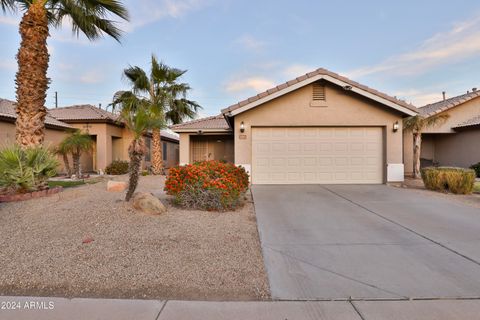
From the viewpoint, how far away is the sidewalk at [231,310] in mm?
2477

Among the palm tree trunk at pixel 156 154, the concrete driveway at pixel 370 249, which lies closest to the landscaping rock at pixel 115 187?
the concrete driveway at pixel 370 249

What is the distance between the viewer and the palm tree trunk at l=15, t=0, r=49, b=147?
8094 millimetres

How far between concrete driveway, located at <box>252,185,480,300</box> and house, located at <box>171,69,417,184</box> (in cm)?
365

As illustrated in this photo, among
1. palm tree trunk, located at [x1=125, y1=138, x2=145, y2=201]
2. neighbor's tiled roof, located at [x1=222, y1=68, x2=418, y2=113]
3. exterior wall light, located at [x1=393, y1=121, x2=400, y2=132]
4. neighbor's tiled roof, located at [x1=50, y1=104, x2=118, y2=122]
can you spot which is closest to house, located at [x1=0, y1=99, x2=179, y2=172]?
neighbor's tiled roof, located at [x1=50, y1=104, x2=118, y2=122]

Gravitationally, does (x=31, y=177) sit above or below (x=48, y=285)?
above

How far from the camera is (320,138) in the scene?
37.0 ft

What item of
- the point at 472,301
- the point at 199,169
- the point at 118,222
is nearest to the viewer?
the point at 472,301

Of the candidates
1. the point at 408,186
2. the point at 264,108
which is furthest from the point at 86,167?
the point at 408,186

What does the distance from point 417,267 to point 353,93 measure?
9080 millimetres

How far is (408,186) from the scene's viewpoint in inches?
423

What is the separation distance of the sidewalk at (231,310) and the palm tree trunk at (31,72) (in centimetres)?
739

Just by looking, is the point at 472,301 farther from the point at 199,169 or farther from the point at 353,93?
the point at 353,93

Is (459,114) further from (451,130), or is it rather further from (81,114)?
(81,114)

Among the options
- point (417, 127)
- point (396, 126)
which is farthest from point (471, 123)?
point (396, 126)
